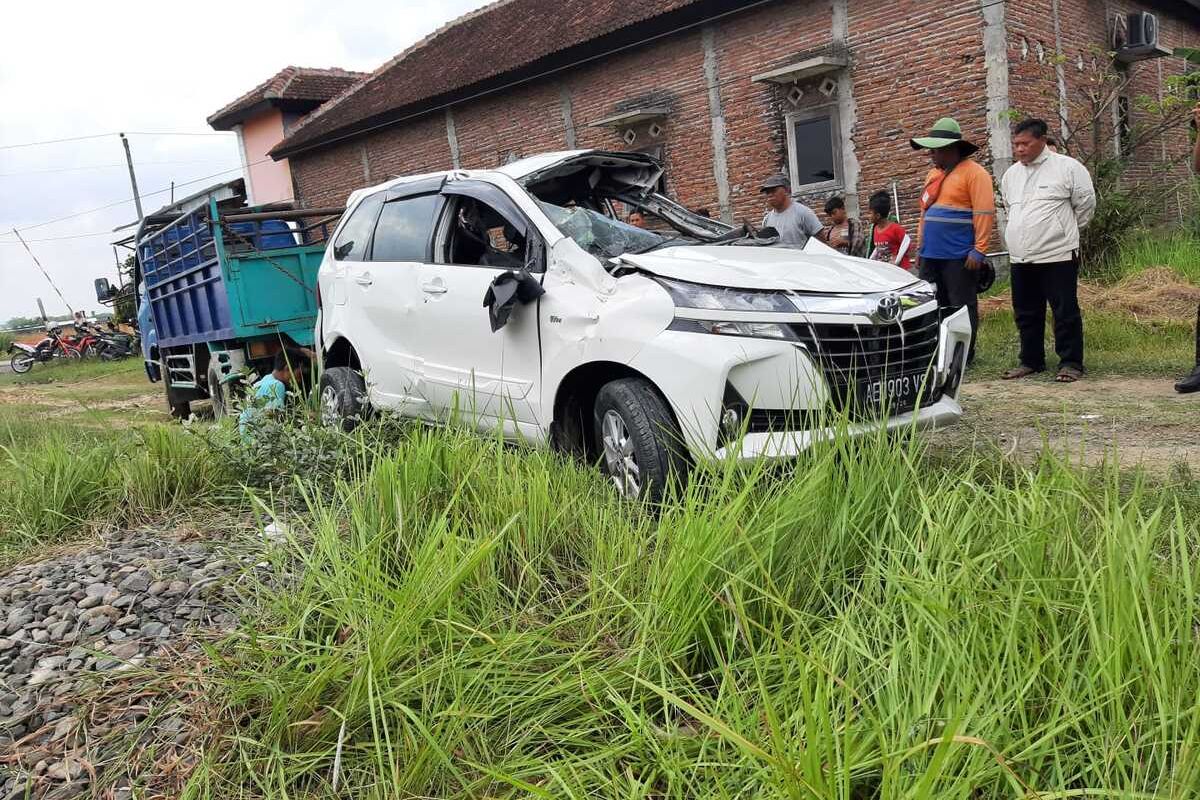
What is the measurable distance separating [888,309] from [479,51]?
19.3 meters

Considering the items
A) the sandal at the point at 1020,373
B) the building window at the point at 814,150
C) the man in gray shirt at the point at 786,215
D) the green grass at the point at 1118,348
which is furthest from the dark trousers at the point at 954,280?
the building window at the point at 814,150

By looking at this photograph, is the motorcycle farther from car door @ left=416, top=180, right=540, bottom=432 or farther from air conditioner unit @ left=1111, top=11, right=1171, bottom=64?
air conditioner unit @ left=1111, top=11, right=1171, bottom=64

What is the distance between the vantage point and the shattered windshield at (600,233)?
4664 millimetres

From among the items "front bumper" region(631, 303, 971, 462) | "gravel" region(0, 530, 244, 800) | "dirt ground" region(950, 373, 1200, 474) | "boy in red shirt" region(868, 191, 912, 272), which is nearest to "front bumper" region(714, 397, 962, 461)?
"front bumper" region(631, 303, 971, 462)

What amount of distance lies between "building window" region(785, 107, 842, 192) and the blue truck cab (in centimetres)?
806

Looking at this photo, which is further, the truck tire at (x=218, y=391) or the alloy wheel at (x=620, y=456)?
the truck tire at (x=218, y=391)

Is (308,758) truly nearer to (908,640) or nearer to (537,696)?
(537,696)

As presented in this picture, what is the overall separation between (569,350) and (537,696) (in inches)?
90.7

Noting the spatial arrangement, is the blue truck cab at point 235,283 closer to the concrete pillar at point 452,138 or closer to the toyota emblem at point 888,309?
the toyota emblem at point 888,309

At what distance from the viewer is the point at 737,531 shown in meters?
2.57

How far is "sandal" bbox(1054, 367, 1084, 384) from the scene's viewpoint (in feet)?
23.4

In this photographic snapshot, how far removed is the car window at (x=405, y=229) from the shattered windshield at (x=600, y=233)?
942 mm

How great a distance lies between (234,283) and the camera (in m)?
9.56

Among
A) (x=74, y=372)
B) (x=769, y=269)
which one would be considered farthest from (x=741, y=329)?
(x=74, y=372)
